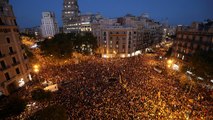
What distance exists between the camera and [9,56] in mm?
26391

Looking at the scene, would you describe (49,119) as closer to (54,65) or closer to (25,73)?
(25,73)

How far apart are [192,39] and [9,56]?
4557 cm

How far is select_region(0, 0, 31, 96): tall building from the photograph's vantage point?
24.9m

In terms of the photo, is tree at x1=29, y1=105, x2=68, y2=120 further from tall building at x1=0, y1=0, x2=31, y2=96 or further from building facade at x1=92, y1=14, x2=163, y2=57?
building facade at x1=92, y1=14, x2=163, y2=57

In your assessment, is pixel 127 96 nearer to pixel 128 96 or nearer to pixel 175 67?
pixel 128 96

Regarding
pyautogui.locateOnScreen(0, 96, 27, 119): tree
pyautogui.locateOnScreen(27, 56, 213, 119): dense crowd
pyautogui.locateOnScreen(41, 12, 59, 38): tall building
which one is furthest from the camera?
pyautogui.locateOnScreen(41, 12, 59, 38): tall building

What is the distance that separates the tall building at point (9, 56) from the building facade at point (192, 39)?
145ft

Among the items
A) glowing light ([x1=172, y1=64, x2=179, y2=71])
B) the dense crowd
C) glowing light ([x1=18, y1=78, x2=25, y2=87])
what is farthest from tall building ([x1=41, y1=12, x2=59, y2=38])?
glowing light ([x1=172, y1=64, x2=179, y2=71])

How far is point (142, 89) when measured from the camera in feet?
88.1

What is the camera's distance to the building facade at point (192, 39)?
101 ft

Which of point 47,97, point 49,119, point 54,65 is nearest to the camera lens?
point 49,119

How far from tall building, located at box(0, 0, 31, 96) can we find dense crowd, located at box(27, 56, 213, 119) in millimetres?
5739

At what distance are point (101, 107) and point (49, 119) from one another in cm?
1095

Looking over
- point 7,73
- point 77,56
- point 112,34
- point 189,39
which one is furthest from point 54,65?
point 189,39
